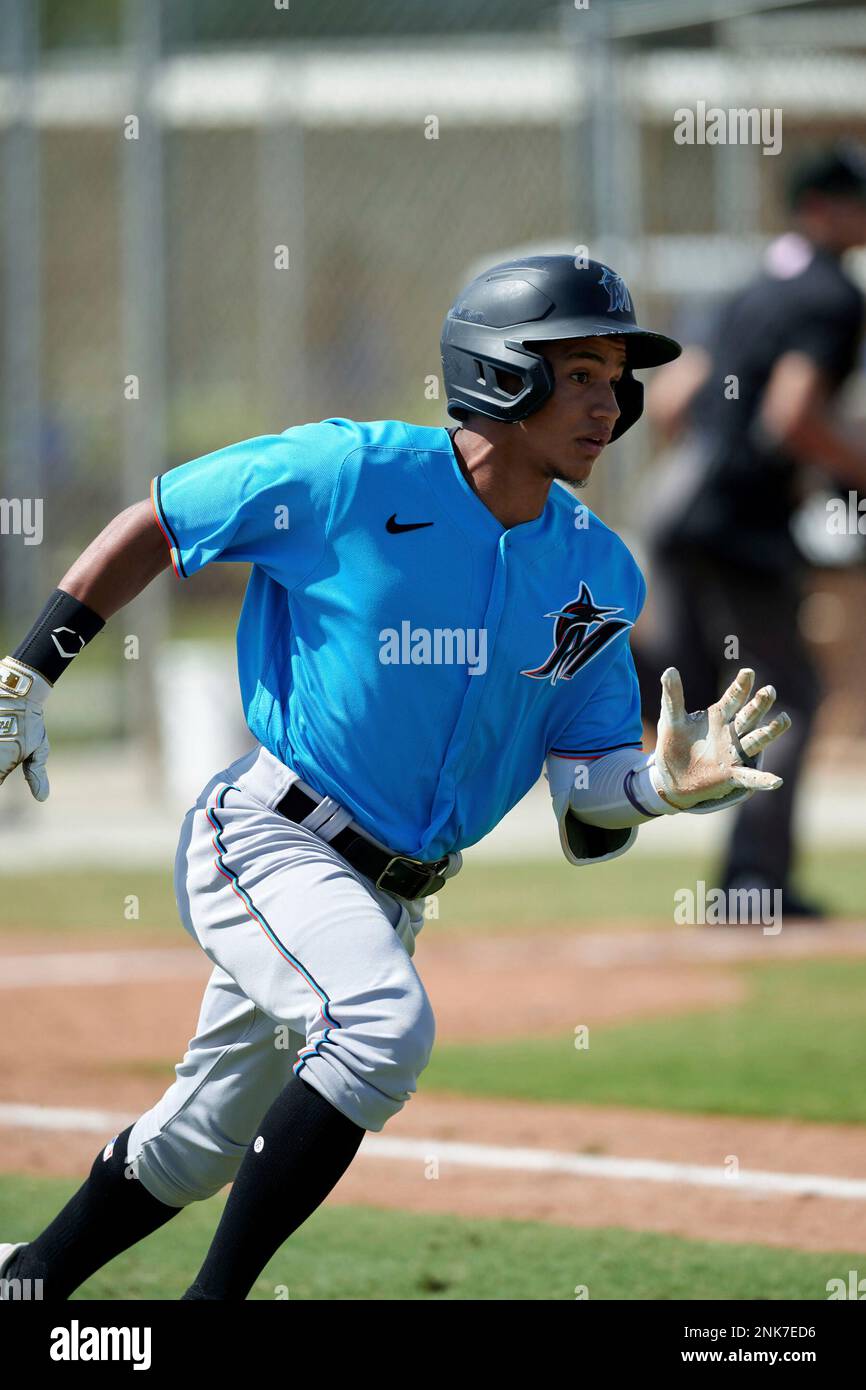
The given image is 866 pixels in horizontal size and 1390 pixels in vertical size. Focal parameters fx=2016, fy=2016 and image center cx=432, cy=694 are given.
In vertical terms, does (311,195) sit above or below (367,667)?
above

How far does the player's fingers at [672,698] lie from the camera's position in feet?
11.3

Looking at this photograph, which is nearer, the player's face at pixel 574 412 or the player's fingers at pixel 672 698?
the player's fingers at pixel 672 698

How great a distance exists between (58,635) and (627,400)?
1155mm

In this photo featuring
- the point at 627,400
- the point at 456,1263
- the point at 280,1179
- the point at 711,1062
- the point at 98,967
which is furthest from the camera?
the point at 98,967

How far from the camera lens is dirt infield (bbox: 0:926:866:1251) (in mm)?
4684

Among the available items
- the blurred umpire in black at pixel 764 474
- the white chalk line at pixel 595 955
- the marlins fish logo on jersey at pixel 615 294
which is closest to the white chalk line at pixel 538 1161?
the white chalk line at pixel 595 955

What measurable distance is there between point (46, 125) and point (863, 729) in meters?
9.09

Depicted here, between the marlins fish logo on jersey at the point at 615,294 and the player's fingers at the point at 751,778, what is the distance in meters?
0.85

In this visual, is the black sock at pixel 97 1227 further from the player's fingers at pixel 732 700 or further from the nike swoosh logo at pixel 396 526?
the player's fingers at pixel 732 700

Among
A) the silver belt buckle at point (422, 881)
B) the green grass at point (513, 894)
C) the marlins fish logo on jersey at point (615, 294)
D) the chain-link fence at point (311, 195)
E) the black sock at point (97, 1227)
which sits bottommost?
the green grass at point (513, 894)

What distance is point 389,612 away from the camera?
3516 millimetres

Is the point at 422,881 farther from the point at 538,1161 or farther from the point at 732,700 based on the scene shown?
the point at 538,1161

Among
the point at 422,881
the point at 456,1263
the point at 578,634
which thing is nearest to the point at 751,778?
the point at 578,634
